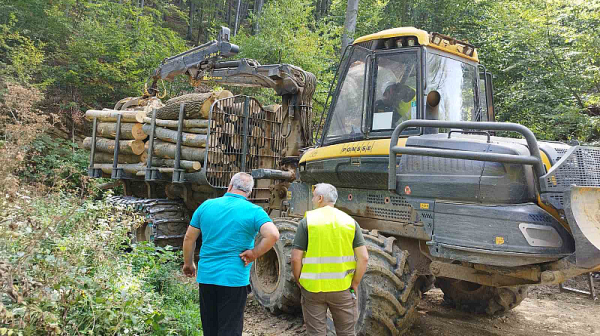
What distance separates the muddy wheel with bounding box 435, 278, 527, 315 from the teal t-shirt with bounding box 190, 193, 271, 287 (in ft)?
12.7

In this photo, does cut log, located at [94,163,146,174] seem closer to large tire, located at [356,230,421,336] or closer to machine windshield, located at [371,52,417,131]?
machine windshield, located at [371,52,417,131]

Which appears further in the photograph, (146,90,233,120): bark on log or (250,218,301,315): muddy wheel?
(146,90,233,120): bark on log

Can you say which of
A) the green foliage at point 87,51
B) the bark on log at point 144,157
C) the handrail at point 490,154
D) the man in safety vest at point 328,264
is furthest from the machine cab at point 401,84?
the green foliage at point 87,51

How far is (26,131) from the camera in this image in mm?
6648

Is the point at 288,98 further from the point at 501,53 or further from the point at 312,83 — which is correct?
the point at 501,53

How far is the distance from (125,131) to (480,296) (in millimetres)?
7320

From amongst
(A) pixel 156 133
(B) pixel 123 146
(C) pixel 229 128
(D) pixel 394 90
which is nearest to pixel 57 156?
(B) pixel 123 146

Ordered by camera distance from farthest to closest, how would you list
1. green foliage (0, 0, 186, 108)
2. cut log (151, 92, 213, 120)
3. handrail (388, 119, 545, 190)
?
green foliage (0, 0, 186, 108), cut log (151, 92, 213, 120), handrail (388, 119, 545, 190)

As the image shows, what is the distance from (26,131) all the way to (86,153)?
28.7ft

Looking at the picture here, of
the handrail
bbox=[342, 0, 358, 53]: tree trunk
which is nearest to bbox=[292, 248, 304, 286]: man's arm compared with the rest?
the handrail

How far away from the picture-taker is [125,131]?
949cm

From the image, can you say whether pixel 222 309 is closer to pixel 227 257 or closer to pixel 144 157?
pixel 227 257

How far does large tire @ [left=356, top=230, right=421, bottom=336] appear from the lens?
14.3ft

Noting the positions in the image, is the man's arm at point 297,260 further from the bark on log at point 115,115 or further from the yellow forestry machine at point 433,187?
the bark on log at point 115,115
